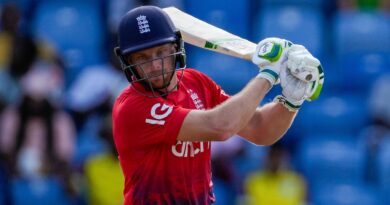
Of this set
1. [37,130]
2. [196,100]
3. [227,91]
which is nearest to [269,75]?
[196,100]

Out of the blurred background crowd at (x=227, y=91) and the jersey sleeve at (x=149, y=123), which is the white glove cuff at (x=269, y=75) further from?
the blurred background crowd at (x=227, y=91)

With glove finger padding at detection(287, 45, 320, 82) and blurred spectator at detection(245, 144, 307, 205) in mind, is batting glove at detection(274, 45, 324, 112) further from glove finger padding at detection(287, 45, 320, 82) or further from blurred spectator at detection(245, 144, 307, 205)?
blurred spectator at detection(245, 144, 307, 205)

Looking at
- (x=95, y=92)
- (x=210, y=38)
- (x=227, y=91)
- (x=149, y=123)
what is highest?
(x=210, y=38)

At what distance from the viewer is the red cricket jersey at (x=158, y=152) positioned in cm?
452

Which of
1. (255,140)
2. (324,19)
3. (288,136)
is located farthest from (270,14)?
(255,140)

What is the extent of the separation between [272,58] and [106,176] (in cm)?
371

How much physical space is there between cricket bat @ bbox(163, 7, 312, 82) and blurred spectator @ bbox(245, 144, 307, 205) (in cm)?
330

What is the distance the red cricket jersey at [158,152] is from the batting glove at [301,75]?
0.44 meters

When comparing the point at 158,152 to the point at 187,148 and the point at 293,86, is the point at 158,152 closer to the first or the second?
the point at 187,148

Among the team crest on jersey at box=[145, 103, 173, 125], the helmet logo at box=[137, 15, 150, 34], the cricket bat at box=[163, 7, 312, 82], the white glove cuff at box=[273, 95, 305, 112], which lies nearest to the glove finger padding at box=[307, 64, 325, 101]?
the white glove cuff at box=[273, 95, 305, 112]

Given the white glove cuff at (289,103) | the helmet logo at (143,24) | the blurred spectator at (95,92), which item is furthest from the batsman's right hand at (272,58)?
the blurred spectator at (95,92)

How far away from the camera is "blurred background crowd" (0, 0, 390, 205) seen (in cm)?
809

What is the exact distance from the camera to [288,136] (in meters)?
8.73

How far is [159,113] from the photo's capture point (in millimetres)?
4520
